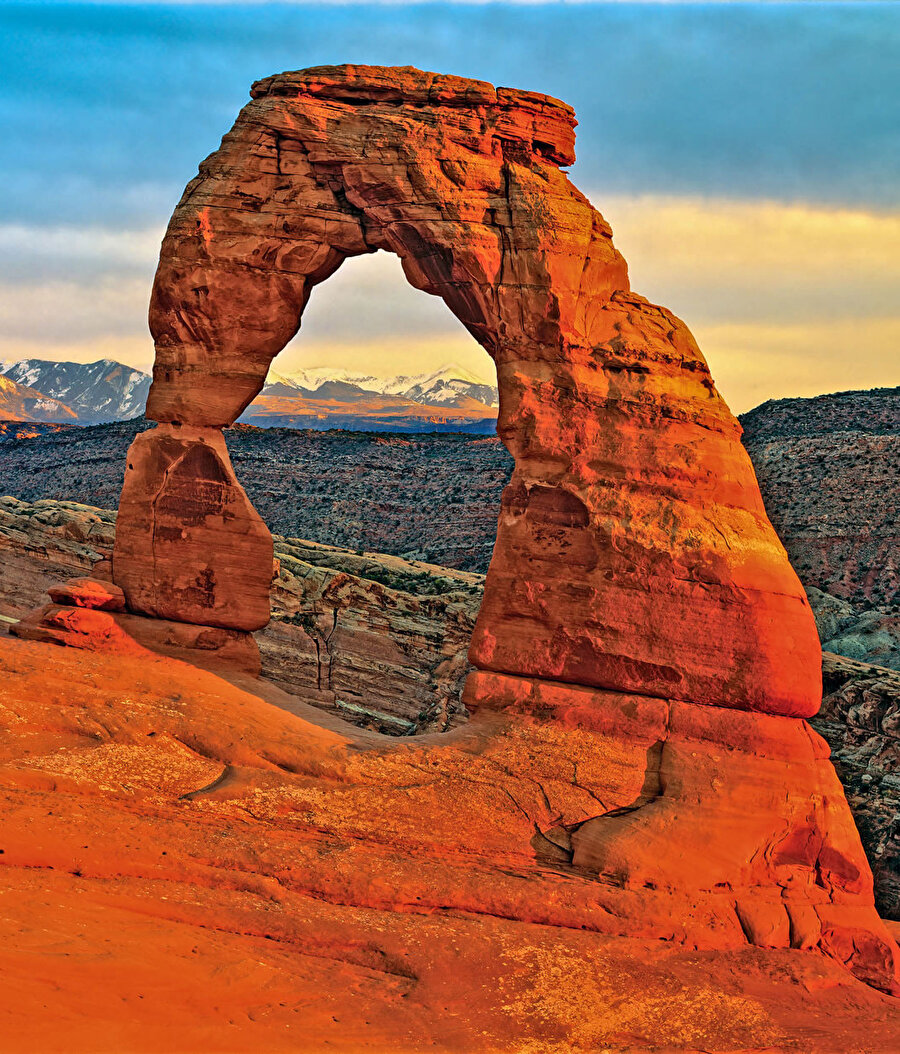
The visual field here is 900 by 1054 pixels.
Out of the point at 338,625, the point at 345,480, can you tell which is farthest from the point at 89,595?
the point at 345,480

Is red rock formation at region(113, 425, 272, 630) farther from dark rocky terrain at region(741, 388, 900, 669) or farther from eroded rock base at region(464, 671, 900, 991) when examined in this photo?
dark rocky terrain at region(741, 388, 900, 669)

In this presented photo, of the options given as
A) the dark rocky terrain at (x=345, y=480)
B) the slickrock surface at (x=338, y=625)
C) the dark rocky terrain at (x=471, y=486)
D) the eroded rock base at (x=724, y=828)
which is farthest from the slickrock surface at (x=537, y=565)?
the dark rocky terrain at (x=345, y=480)

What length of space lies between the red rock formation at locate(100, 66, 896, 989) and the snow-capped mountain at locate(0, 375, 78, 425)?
385 ft

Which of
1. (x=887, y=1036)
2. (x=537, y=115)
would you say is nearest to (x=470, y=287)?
(x=537, y=115)

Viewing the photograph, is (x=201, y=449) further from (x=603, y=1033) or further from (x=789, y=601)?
(x=603, y=1033)

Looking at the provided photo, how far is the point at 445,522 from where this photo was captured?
52188 millimetres

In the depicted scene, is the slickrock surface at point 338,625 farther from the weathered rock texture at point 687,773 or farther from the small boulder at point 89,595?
the small boulder at point 89,595

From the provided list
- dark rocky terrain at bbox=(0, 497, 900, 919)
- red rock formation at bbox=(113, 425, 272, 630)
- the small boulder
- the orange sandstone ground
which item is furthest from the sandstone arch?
dark rocky terrain at bbox=(0, 497, 900, 919)

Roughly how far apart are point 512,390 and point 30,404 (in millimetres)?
130572

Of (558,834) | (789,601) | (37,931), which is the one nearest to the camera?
(37,931)

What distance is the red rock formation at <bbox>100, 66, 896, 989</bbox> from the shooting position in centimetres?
1416

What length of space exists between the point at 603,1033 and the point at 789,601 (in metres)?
6.55

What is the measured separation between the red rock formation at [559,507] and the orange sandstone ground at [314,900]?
0.28 metres

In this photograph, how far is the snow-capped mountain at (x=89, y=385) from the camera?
142m
